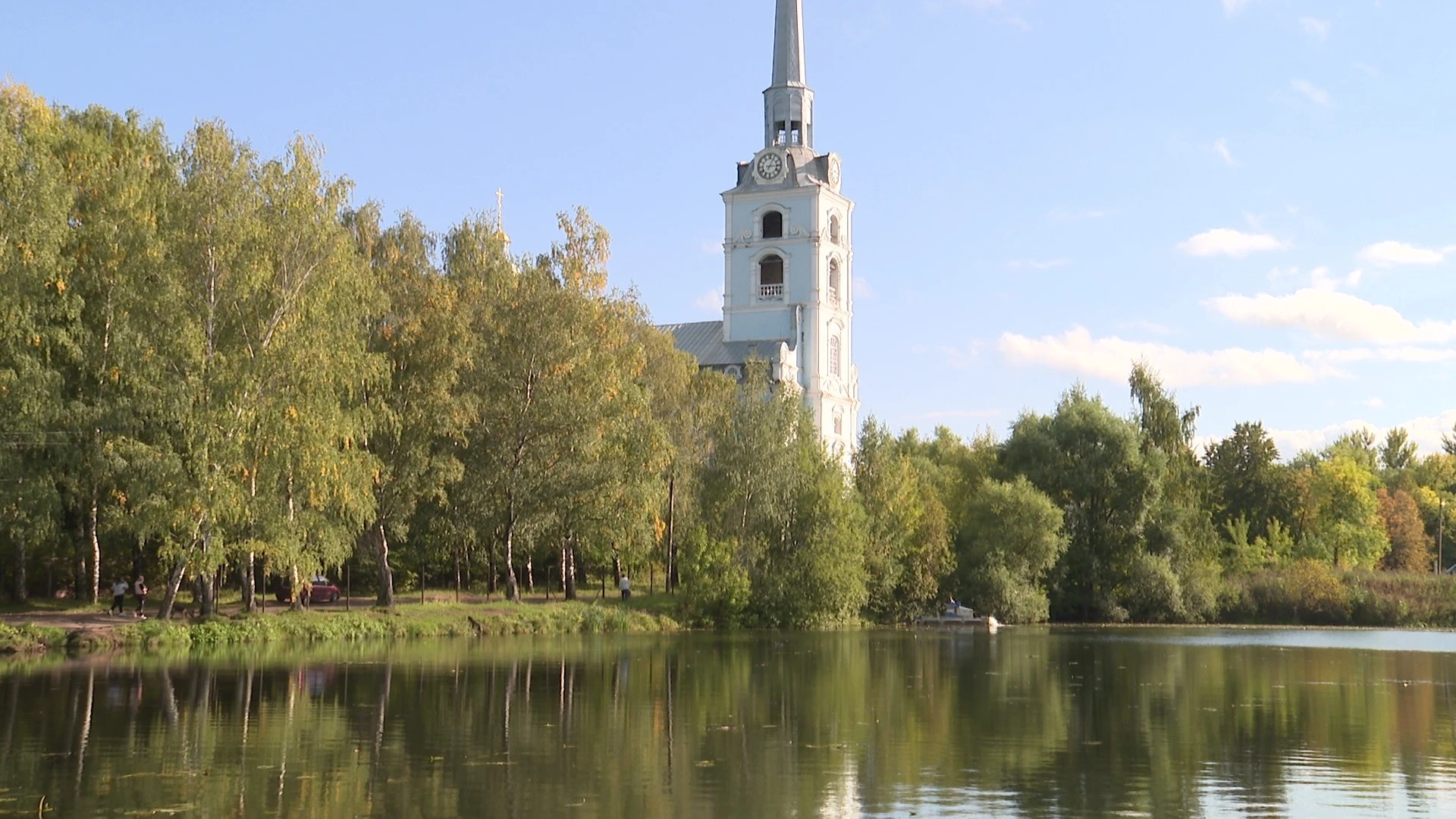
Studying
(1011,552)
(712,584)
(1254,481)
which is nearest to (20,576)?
(712,584)

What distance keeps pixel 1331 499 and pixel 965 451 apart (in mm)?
33723

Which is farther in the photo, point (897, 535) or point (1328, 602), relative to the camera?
point (1328, 602)

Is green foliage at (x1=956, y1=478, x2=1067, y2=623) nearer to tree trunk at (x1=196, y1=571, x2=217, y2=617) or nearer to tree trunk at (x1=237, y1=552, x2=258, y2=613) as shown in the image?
tree trunk at (x1=237, y1=552, x2=258, y2=613)

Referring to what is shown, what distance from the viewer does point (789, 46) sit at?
360 ft

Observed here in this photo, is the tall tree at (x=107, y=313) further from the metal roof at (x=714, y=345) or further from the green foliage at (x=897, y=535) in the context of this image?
the metal roof at (x=714, y=345)

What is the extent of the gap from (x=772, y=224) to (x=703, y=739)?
91.6 meters

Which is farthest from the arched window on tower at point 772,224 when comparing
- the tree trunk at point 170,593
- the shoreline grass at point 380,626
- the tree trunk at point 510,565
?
the tree trunk at point 170,593

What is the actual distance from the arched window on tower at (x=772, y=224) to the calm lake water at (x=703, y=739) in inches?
2934

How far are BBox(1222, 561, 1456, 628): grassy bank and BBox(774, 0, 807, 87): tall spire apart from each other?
168ft

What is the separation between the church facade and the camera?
108 meters

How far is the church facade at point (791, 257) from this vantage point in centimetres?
10825

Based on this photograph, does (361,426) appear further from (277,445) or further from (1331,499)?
(1331,499)

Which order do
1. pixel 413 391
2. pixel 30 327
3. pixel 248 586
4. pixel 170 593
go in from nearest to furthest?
pixel 30 327 < pixel 170 593 < pixel 248 586 < pixel 413 391

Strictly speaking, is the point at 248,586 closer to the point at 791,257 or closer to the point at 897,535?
the point at 897,535
